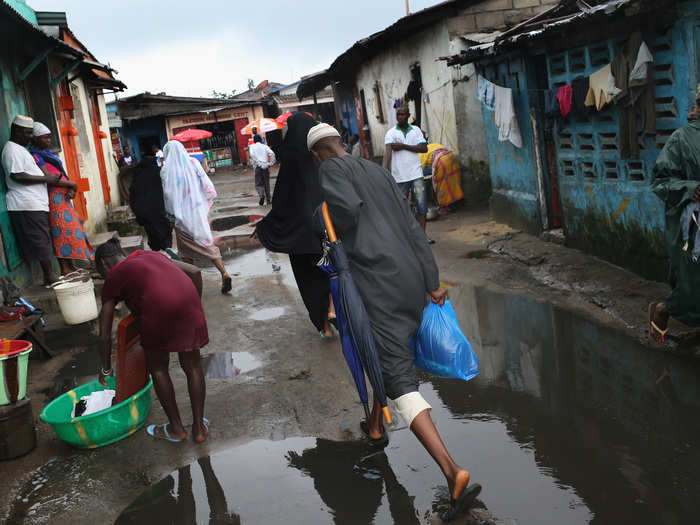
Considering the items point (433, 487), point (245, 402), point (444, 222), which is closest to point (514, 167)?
point (444, 222)

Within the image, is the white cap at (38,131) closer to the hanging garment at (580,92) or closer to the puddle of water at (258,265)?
the puddle of water at (258,265)

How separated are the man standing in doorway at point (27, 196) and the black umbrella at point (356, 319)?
199 inches

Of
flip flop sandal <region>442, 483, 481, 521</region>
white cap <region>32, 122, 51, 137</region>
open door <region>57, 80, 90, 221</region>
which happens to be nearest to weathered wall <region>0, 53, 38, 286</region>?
white cap <region>32, 122, 51, 137</region>

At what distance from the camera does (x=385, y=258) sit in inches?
134

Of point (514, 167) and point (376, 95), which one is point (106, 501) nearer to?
point (514, 167)

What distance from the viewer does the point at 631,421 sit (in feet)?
12.8

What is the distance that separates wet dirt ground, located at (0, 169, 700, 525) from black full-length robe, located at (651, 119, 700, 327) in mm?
364

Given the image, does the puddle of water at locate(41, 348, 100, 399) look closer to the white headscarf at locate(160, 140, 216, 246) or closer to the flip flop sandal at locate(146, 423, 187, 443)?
the flip flop sandal at locate(146, 423, 187, 443)

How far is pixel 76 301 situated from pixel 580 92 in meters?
5.61

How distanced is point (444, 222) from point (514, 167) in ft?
6.85

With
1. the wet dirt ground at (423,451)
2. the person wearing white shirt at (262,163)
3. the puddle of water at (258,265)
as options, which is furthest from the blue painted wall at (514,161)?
the person wearing white shirt at (262,163)

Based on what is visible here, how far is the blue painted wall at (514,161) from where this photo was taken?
29.5 feet

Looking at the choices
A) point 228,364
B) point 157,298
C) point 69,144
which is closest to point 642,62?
point 228,364

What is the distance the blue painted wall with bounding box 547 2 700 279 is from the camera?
5.72m
